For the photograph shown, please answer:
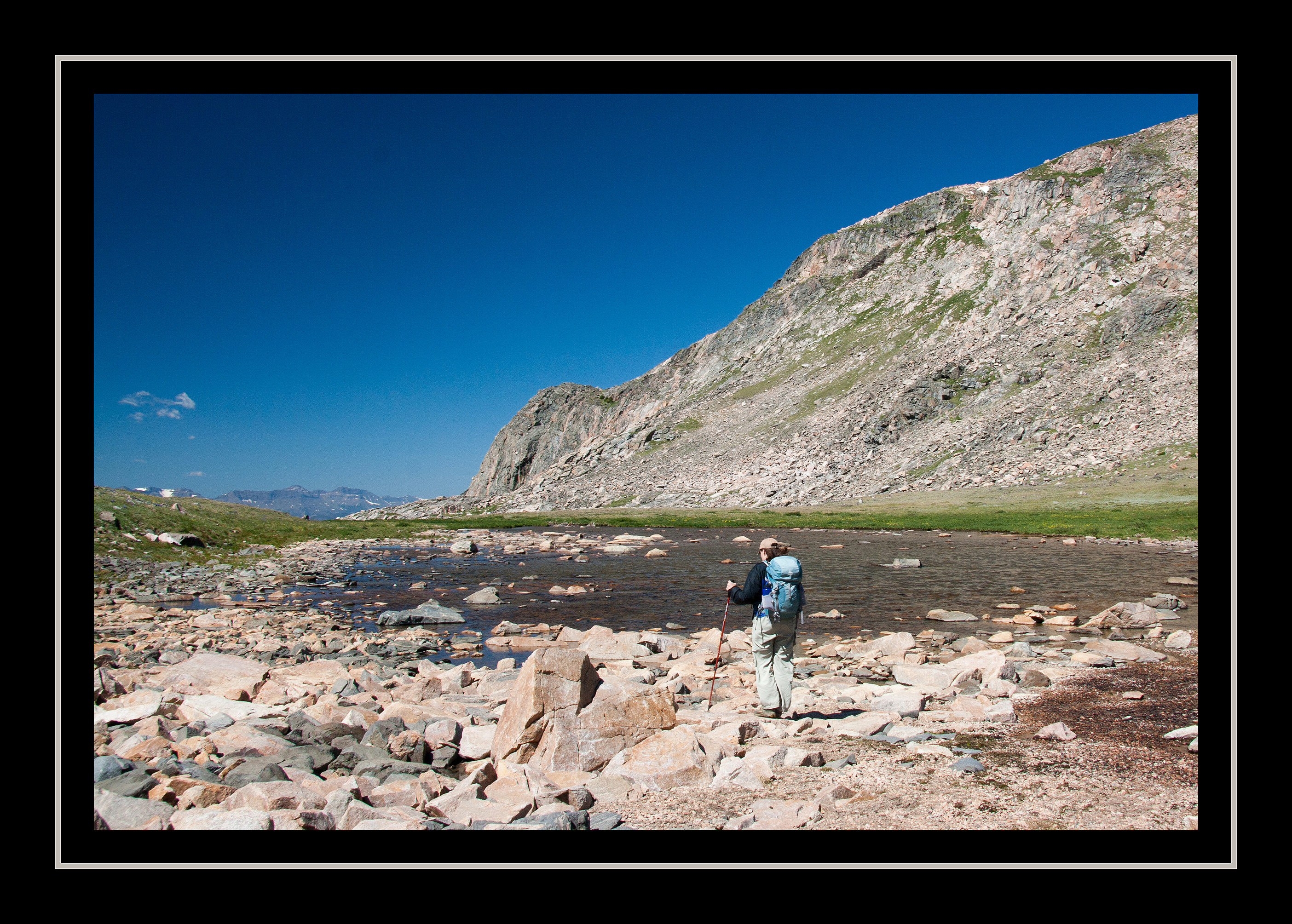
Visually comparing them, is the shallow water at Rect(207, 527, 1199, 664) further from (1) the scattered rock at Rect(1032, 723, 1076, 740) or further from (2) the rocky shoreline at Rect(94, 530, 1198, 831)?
(1) the scattered rock at Rect(1032, 723, 1076, 740)

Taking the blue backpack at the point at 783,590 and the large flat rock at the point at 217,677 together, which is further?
the large flat rock at the point at 217,677

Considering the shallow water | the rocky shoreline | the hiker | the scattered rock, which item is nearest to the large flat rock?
the rocky shoreline

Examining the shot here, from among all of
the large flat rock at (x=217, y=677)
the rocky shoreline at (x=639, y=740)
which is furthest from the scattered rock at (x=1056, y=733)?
the large flat rock at (x=217, y=677)

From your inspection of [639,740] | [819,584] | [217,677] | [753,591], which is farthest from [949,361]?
[217,677]

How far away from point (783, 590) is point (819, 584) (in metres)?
17.1

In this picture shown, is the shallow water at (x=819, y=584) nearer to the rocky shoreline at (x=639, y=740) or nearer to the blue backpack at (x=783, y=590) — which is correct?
the rocky shoreline at (x=639, y=740)

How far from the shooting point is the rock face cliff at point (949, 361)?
78938 mm

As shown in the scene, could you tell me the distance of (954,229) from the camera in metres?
A: 126

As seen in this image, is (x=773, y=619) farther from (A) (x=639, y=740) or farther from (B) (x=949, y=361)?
(B) (x=949, y=361)

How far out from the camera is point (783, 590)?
929 centimetres

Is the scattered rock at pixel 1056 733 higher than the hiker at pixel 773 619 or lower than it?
lower

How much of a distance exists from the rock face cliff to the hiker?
72.9 metres
